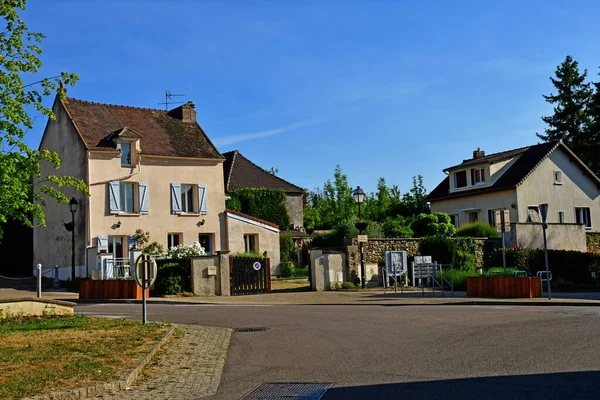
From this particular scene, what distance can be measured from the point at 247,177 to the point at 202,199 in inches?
493

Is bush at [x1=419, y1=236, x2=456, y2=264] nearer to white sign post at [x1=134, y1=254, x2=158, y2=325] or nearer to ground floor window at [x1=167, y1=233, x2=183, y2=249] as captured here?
ground floor window at [x1=167, y1=233, x2=183, y2=249]

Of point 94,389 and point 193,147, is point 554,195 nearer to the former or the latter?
point 193,147

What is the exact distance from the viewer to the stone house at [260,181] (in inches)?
1929

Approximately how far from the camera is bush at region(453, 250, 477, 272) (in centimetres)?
2973

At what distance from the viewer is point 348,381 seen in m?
8.42

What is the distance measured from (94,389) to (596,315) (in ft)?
37.8

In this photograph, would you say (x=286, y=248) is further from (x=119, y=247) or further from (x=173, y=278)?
(x=173, y=278)

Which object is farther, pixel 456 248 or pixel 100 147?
pixel 100 147

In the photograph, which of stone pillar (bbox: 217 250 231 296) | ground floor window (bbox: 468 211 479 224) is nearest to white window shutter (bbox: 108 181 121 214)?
stone pillar (bbox: 217 250 231 296)

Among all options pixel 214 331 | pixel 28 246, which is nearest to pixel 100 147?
pixel 28 246

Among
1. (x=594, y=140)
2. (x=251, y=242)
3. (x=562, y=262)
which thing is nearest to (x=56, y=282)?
(x=251, y=242)

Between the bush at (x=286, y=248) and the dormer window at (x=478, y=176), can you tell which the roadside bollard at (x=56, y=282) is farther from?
the dormer window at (x=478, y=176)

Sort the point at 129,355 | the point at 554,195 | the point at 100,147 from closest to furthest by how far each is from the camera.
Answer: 1. the point at 129,355
2. the point at 100,147
3. the point at 554,195

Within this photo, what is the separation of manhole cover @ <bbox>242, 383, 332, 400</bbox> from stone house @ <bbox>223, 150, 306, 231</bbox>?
3994 cm
